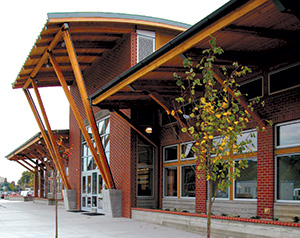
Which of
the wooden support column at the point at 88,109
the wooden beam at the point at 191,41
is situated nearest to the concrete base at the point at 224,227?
the wooden support column at the point at 88,109

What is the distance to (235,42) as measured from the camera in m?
9.80

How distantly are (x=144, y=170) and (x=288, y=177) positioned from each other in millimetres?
8250

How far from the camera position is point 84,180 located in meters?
24.6

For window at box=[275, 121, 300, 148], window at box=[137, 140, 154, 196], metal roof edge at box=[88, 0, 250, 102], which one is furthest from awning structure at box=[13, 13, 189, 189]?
window at box=[275, 121, 300, 148]

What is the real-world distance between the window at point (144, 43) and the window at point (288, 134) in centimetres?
852

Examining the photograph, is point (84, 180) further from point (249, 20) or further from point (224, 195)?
point (249, 20)

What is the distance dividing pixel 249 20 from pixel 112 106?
9021 millimetres

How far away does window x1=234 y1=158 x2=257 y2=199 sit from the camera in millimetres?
12273

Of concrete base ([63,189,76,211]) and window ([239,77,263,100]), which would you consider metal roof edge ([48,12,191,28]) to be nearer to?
window ([239,77,263,100])

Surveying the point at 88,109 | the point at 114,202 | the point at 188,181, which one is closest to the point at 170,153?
the point at 188,181

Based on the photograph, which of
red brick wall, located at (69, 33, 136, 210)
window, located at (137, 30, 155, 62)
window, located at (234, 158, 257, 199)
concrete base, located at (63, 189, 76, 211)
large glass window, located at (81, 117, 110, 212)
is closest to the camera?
window, located at (234, 158, 257, 199)

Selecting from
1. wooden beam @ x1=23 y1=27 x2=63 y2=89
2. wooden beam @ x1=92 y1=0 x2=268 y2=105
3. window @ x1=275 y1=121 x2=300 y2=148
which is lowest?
window @ x1=275 y1=121 x2=300 y2=148

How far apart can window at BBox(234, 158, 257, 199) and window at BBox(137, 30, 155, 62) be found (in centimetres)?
779

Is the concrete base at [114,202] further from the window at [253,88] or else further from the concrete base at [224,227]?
the window at [253,88]
